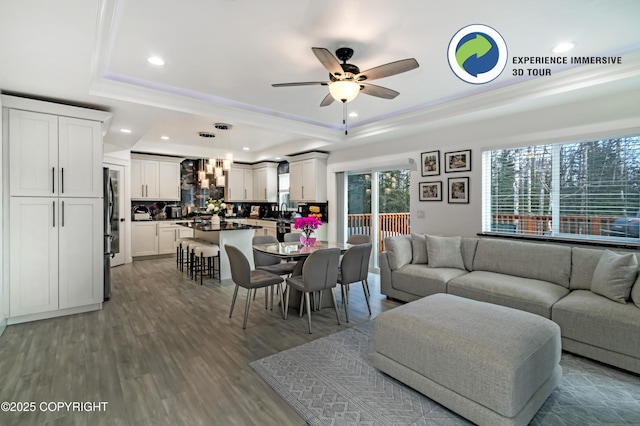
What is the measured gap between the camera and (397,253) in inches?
167

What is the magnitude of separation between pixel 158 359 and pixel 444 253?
11.2 feet

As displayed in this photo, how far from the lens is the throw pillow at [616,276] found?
271cm

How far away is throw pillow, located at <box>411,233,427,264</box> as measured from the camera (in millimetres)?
4312

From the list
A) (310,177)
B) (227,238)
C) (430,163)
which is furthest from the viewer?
(310,177)

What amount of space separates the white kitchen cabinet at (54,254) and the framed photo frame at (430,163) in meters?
4.61

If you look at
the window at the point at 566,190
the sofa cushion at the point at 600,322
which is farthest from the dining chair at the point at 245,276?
the window at the point at 566,190

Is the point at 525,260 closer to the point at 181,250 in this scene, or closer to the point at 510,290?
the point at 510,290

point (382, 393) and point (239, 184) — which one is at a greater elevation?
point (239, 184)

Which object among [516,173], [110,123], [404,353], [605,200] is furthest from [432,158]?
[110,123]

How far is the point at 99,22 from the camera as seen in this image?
7.24 ft

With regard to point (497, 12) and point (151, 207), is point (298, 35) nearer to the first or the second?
point (497, 12)

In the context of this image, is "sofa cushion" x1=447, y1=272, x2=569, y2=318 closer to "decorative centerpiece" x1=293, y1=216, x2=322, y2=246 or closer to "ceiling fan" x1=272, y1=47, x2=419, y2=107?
"decorative centerpiece" x1=293, y1=216, x2=322, y2=246

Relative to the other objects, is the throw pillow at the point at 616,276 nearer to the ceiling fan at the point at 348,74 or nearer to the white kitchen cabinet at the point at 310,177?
the ceiling fan at the point at 348,74

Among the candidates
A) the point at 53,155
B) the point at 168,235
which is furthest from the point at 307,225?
the point at 168,235
